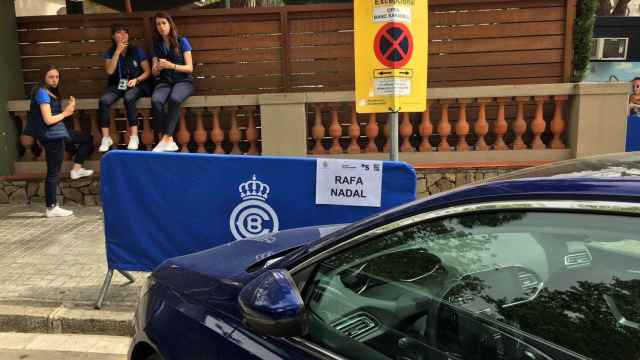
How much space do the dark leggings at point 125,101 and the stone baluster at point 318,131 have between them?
244 cm

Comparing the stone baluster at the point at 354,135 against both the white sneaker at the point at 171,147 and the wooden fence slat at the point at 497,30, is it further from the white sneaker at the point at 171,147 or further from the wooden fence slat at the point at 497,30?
the white sneaker at the point at 171,147

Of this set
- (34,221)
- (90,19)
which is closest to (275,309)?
(34,221)

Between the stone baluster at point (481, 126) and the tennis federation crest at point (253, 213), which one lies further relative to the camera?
the stone baluster at point (481, 126)

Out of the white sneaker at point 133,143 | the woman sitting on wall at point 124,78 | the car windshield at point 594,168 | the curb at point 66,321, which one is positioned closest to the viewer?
the car windshield at point 594,168

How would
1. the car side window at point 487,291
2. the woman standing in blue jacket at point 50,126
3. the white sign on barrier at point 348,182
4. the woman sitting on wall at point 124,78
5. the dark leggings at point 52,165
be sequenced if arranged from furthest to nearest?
the woman sitting on wall at point 124,78 → the dark leggings at point 52,165 → the woman standing in blue jacket at point 50,126 → the white sign on barrier at point 348,182 → the car side window at point 487,291

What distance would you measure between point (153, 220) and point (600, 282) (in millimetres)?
3309

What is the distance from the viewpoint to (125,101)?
7.45 metres

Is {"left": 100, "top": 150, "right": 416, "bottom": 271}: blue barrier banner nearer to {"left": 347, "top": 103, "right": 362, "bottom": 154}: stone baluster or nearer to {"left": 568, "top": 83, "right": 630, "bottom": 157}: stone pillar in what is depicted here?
{"left": 347, "top": 103, "right": 362, "bottom": 154}: stone baluster

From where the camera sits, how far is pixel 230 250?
2611mm

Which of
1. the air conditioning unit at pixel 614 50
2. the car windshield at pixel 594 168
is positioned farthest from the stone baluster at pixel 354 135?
the air conditioning unit at pixel 614 50

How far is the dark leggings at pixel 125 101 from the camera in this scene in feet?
24.5

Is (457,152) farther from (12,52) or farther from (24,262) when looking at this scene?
(12,52)

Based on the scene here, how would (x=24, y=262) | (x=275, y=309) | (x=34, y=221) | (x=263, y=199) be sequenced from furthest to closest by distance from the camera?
(x=34, y=221) → (x=24, y=262) → (x=263, y=199) → (x=275, y=309)

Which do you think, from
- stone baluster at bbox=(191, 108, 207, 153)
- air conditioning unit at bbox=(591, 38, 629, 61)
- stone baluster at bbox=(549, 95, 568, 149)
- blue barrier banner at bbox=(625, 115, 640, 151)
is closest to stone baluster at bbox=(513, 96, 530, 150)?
stone baluster at bbox=(549, 95, 568, 149)
